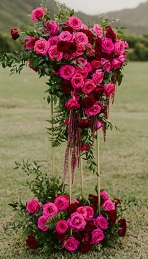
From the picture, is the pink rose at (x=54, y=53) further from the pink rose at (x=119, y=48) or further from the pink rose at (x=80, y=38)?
the pink rose at (x=119, y=48)

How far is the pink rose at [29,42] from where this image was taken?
2.98 m

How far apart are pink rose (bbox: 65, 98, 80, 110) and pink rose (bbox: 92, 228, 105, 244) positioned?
2.74 ft

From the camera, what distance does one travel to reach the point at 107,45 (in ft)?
9.93

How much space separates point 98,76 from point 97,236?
1.02 metres

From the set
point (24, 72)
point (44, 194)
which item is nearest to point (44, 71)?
point (44, 194)

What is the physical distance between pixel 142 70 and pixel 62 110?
54.0ft

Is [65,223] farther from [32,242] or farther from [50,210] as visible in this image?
[32,242]

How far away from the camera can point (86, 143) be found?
3131 mm

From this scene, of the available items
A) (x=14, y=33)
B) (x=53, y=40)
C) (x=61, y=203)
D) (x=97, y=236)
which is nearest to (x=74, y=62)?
(x=53, y=40)

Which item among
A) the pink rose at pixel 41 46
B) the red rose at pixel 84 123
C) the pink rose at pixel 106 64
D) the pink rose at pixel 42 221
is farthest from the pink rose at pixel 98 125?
the pink rose at pixel 42 221

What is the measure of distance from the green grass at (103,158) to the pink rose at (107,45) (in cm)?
72

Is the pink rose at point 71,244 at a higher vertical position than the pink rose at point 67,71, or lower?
lower

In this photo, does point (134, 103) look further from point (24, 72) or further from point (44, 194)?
point (44, 194)

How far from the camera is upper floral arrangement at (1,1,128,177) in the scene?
9.57 ft
